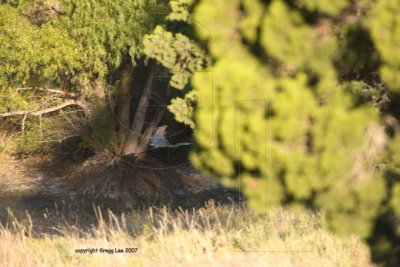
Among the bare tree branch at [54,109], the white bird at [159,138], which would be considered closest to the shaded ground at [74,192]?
the white bird at [159,138]

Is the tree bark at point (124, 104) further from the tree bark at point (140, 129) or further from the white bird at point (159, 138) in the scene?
the white bird at point (159, 138)

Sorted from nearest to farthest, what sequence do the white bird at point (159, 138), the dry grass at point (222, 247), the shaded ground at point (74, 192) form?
the dry grass at point (222, 247)
the white bird at point (159, 138)
the shaded ground at point (74, 192)

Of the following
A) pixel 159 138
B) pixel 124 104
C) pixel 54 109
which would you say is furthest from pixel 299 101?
pixel 54 109

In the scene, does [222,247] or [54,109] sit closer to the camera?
[222,247]

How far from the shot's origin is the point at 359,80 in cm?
522

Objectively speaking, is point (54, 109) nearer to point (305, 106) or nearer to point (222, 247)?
point (222, 247)

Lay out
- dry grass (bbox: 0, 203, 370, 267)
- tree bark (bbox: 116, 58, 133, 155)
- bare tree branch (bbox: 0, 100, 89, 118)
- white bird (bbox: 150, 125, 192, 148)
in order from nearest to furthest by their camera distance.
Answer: dry grass (bbox: 0, 203, 370, 267) → white bird (bbox: 150, 125, 192, 148) → tree bark (bbox: 116, 58, 133, 155) → bare tree branch (bbox: 0, 100, 89, 118)

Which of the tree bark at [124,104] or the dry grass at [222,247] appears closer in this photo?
the dry grass at [222,247]

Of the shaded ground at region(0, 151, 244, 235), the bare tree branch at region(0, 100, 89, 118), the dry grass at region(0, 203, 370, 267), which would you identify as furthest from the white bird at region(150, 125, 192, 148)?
the dry grass at region(0, 203, 370, 267)

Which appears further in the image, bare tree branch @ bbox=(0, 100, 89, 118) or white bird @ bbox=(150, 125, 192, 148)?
bare tree branch @ bbox=(0, 100, 89, 118)

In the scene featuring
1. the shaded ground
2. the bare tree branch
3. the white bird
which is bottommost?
the shaded ground

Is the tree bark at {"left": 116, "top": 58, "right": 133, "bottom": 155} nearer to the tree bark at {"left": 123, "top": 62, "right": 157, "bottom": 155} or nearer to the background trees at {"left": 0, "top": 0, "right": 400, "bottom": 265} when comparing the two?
the tree bark at {"left": 123, "top": 62, "right": 157, "bottom": 155}

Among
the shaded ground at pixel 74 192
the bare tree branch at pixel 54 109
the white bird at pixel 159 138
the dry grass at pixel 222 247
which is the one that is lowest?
the shaded ground at pixel 74 192

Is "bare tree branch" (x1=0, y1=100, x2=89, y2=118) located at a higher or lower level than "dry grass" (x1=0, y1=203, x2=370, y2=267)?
higher
